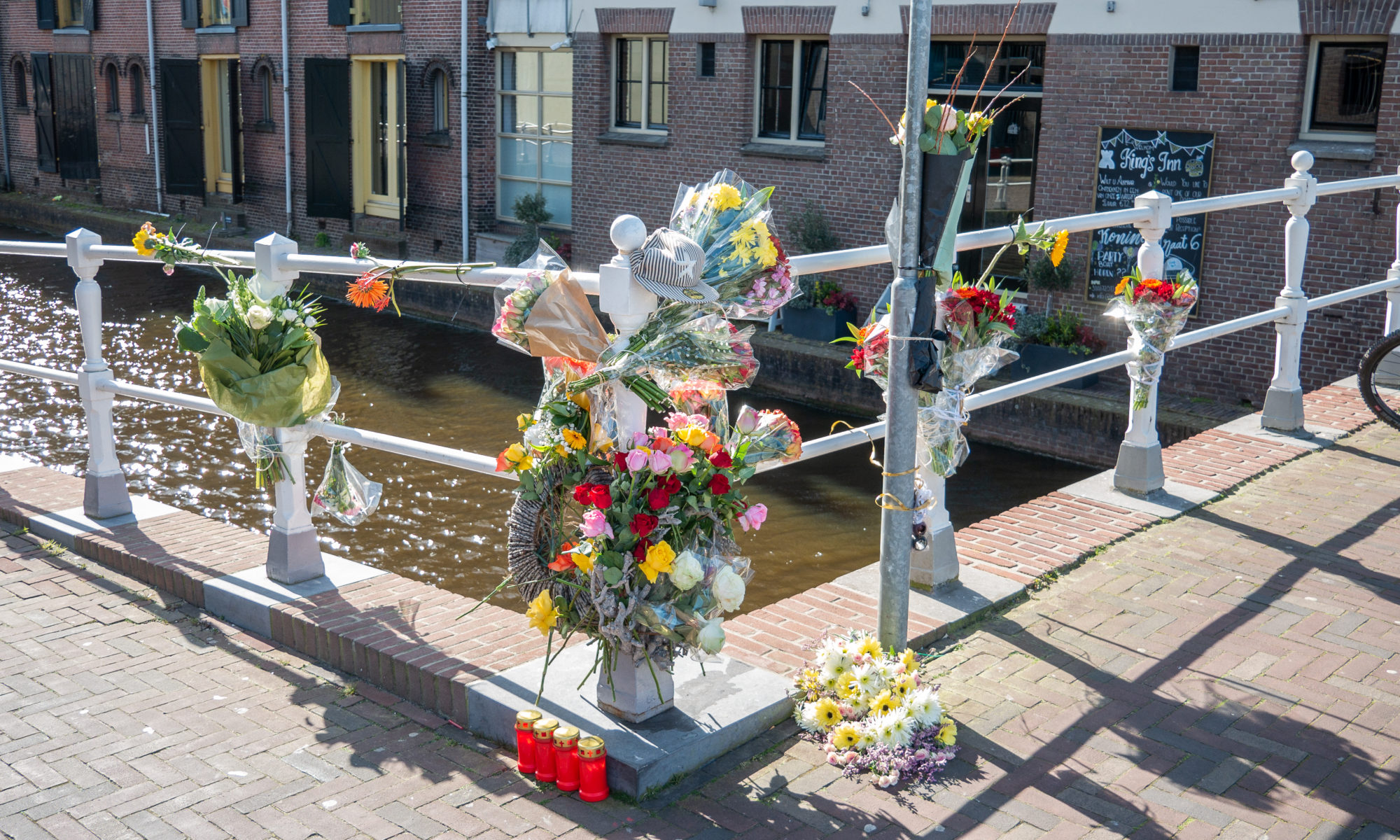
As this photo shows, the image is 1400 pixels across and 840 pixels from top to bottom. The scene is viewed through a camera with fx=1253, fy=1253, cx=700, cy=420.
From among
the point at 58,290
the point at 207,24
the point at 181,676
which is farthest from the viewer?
the point at 207,24

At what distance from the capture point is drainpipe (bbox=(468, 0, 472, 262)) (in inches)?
702

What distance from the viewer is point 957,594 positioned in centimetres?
439

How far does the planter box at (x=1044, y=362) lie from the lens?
39.2ft

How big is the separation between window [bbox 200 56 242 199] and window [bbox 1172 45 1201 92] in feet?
54.1

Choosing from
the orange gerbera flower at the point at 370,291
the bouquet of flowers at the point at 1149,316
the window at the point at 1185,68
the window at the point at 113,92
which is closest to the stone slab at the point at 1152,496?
the bouquet of flowers at the point at 1149,316

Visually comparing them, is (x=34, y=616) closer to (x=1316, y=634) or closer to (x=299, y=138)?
(x=1316, y=634)

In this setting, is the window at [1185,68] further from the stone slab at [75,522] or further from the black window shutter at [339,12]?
the black window shutter at [339,12]

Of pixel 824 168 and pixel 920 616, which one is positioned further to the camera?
pixel 824 168

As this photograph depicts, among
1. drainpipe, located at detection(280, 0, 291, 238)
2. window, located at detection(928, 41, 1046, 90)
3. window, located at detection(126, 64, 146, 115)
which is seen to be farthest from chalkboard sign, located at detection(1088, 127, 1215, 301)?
window, located at detection(126, 64, 146, 115)

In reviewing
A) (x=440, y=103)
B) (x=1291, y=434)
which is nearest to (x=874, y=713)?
(x=1291, y=434)

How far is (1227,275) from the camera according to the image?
1174 centimetres

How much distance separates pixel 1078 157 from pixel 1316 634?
910cm

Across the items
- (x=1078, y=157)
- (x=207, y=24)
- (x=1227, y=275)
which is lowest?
(x=1227, y=275)

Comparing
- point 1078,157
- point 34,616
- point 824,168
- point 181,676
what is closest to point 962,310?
point 181,676
